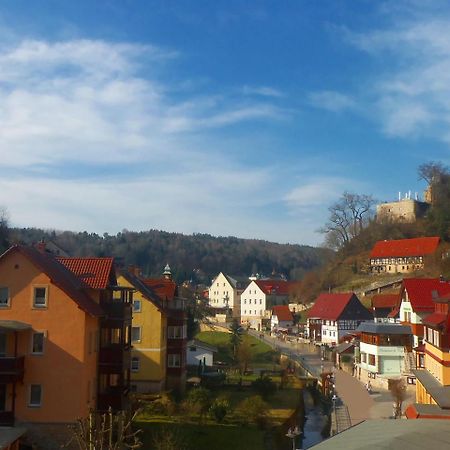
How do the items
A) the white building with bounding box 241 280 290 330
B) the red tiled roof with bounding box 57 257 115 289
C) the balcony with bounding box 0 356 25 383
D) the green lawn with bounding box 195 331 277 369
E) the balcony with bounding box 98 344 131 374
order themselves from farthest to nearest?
the white building with bounding box 241 280 290 330 < the green lawn with bounding box 195 331 277 369 < the red tiled roof with bounding box 57 257 115 289 < the balcony with bounding box 98 344 131 374 < the balcony with bounding box 0 356 25 383

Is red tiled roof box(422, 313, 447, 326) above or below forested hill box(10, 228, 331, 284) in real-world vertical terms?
below

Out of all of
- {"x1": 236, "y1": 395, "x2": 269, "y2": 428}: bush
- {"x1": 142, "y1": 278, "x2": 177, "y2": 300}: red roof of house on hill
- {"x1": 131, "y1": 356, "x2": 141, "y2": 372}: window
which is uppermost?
{"x1": 142, "y1": 278, "x2": 177, "y2": 300}: red roof of house on hill

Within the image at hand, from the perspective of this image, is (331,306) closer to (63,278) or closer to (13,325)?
(63,278)

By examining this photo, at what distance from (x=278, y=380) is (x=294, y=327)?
4767 cm

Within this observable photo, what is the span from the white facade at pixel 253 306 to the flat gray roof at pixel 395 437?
318 ft

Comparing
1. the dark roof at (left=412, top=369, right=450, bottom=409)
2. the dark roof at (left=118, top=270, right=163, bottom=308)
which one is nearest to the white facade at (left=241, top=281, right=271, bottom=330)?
the dark roof at (left=118, top=270, right=163, bottom=308)

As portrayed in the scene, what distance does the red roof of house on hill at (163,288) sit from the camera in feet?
136

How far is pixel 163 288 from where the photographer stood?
42438 mm

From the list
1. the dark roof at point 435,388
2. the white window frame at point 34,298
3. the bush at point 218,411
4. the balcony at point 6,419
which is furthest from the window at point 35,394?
the dark roof at point 435,388

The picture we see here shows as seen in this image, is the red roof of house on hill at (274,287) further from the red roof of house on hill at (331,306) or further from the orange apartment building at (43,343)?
the orange apartment building at (43,343)

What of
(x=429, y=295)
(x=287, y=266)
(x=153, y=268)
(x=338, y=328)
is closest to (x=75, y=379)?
(x=429, y=295)

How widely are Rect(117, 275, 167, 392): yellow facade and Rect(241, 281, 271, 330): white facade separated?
75.8 metres

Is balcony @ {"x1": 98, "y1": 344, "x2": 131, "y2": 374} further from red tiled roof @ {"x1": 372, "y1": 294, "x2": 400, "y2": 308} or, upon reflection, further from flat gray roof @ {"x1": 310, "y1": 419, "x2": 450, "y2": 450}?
red tiled roof @ {"x1": 372, "y1": 294, "x2": 400, "y2": 308}

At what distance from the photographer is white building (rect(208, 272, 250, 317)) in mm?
133363
